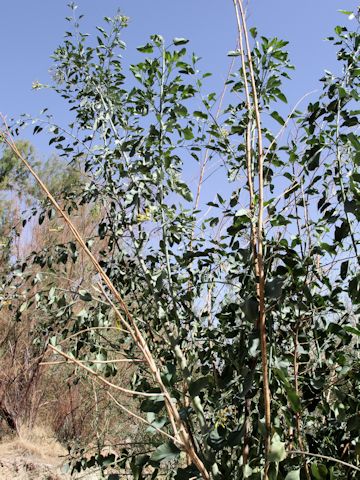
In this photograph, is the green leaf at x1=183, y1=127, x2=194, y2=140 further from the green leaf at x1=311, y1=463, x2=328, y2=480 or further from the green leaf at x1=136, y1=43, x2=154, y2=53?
the green leaf at x1=311, y1=463, x2=328, y2=480

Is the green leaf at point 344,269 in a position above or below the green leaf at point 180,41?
below

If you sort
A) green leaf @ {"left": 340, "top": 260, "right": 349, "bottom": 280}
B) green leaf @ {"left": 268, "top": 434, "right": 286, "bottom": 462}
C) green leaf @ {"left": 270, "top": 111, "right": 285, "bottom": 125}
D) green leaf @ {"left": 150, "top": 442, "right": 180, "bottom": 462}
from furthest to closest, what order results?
1. green leaf @ {"left": 270, "top": 111, "right": 285, "bottom": 125}
2. green leaf @ {"left": 340, "top": 260, "right": 349, "bottom": 280}
3. green leaf @ {"left": 150, "top": 442, "right": 180, "bottom": 462}
4. green leaf @ {"left": 268, "top": 434, "right": 286, "bottom": 462}

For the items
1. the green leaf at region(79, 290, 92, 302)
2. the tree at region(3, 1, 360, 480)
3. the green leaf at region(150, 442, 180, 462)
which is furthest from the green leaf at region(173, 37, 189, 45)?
the green leaf at region(150, 442, 180, 462)

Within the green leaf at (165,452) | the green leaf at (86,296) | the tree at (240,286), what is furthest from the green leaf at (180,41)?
the green leaf at (165,452)

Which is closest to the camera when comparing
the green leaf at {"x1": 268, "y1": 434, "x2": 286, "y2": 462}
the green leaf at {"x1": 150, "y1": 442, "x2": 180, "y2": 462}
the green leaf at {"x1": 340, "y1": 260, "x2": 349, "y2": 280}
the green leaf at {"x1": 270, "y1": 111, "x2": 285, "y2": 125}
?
the green leaf at {"x1": 268, "y1": 434, "x2": 286, "y2": 462}

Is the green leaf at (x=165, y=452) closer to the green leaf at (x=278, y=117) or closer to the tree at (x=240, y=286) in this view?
the tree at (x=240, y=286)

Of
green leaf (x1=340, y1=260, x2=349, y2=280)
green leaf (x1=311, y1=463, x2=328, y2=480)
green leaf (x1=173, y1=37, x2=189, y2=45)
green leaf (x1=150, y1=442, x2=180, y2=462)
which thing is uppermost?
green leaf (x1=173, y1=37, x2=189, y2=45)

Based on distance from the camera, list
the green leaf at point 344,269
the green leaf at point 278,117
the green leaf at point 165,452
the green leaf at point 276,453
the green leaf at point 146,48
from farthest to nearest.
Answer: the green leaf at point 146,48
the green leaf at point 278,117
the green leaf at point 344,269
the green leaf at point 165,452
the green leaf at point 276,453

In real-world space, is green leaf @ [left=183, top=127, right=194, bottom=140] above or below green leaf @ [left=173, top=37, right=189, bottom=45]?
below

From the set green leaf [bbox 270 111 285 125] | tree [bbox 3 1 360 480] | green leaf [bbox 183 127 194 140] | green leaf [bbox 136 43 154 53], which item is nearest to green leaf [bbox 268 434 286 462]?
tree [bbox 3 1 360 480]

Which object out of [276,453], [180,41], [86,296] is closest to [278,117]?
[180,41]

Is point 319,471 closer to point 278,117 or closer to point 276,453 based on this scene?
point 276,453

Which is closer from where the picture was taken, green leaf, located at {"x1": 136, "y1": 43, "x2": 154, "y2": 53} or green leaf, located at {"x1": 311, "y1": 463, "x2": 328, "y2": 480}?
green leaf, located at {"x1": 311, "y1": 463, "x2": 328, "y2": 480}

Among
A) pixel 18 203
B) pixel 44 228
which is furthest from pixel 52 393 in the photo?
pixel 18 203
